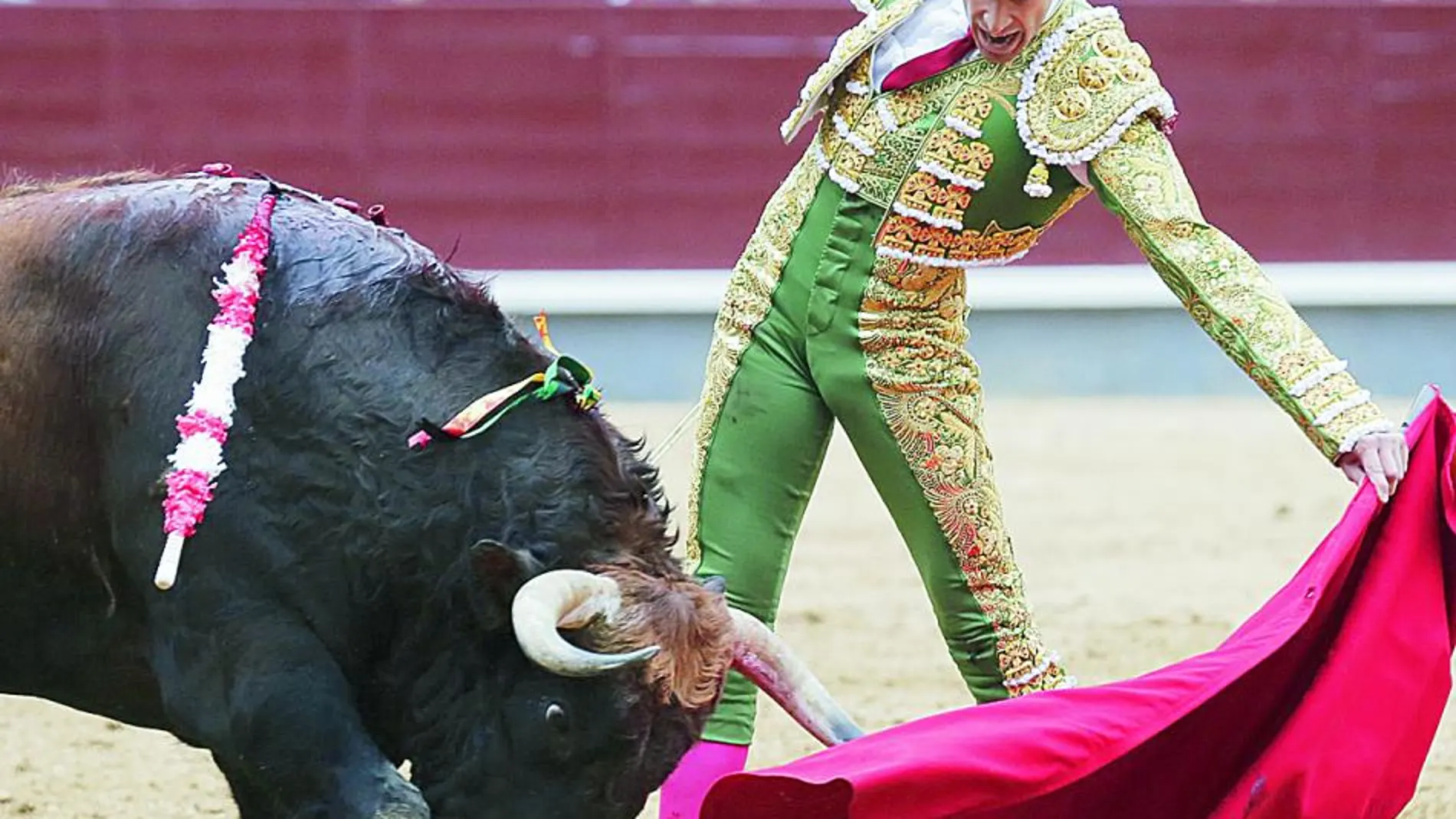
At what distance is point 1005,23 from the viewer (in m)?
2.57

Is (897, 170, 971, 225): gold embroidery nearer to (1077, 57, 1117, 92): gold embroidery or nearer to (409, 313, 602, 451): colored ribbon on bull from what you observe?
(1077, 57, 1117, 92): gold embroidery

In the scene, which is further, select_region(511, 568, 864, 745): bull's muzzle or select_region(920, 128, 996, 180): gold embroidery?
select_region(920, 128, 996, 180): gold embroidery

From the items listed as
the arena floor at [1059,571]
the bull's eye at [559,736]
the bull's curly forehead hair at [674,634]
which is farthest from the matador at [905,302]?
the arena floor at [1059,571]

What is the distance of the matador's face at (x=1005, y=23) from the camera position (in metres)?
2.57

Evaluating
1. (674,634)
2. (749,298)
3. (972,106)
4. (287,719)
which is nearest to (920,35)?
(972,106)

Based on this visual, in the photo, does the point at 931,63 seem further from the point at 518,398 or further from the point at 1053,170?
the point at 518,398

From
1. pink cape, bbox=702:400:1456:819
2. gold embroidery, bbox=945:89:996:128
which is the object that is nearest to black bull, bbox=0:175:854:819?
pink cape, bbox=702:400:1456:819

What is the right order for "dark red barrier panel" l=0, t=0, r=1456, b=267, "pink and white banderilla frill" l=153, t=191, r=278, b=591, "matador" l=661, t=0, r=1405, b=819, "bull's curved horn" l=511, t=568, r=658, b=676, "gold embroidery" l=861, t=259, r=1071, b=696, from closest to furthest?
"bull's curved horn" l=511, t=568, r=658, b=676 → "pink and white banderilla frill" l=153, t=191, r=278, b=591 → "matador" l=661, t=0, r=1405, b=819 → "gold embroidery" l=861, t=259, r=1071, b=696 → "dark red barrier panel" l=0, t=0, r=1456, b=267

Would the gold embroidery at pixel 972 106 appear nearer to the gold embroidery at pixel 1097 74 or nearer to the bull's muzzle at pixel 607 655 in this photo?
the gold embroidery at pixel 1097 74

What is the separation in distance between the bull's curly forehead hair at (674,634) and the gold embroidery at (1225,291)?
2.07 ft

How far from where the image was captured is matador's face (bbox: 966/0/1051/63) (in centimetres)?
257

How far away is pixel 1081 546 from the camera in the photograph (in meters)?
6.07

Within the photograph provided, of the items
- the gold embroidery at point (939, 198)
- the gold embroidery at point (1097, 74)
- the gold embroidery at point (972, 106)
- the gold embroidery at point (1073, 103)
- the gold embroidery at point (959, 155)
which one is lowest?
the gold embroidery at point (939, 198)

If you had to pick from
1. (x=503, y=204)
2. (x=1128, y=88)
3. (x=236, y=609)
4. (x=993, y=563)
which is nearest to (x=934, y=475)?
(x=993, y=563)
